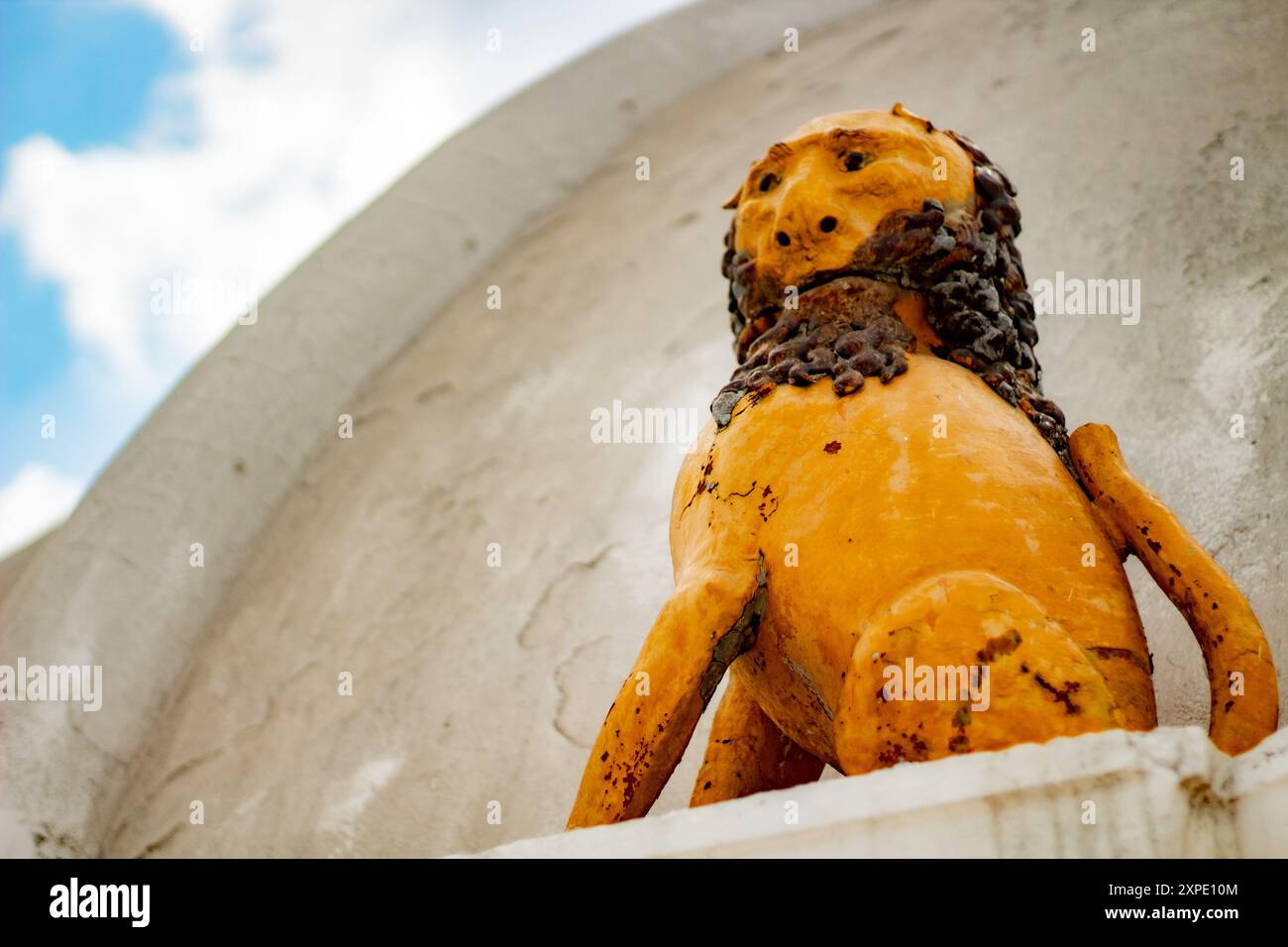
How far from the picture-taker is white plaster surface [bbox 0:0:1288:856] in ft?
8.82

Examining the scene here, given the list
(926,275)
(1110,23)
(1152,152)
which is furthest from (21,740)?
(1110,23)

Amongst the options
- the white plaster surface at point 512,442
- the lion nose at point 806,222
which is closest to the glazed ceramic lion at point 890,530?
the lion nose at point 806,222

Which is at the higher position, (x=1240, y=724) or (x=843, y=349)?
(x=843, y=349)

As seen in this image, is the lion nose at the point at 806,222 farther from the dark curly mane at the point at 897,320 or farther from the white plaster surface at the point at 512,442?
the white plaster surface at the point at 512,442

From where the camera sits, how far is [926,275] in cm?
186

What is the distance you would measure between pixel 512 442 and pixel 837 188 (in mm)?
1865

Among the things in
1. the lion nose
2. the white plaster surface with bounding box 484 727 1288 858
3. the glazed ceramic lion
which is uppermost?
the lion nose

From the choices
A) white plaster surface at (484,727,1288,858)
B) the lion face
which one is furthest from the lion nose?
white plaster surface at (484,727,1288,858)

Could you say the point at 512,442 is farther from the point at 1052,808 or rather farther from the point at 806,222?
the point at 1052,808

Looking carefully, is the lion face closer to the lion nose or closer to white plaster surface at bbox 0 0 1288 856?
the lion nose

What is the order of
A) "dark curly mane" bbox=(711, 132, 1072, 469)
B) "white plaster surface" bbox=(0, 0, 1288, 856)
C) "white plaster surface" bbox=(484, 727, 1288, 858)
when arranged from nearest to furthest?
1. "white plaster surface" bbox=(484, 727, 1288, 858)
2. "dark curly mane" bbox=(711, 132, 1072, 469)
3. "white plaster surface" bbox=(0, 0, 1288, 856)

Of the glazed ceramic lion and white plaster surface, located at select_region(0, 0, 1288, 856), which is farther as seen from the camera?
white plaster surface, located at select_region(0, 0, 1288, 856)

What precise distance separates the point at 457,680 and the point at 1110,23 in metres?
2.42
